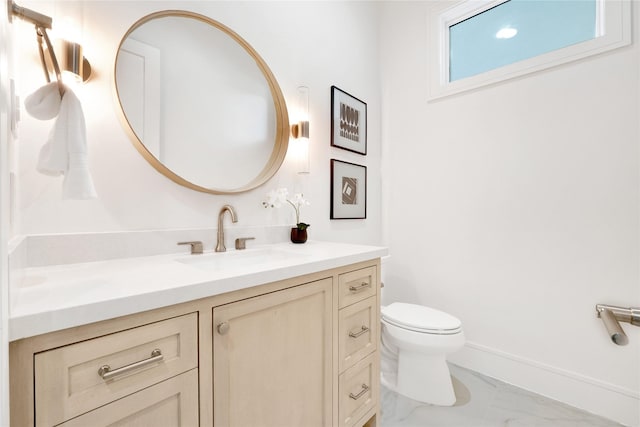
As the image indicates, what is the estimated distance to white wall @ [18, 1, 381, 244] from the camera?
93 cm

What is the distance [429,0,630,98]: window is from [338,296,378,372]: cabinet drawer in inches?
65.8

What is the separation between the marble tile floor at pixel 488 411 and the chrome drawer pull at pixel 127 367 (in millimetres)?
1287

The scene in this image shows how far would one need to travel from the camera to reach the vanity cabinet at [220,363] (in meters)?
0.56

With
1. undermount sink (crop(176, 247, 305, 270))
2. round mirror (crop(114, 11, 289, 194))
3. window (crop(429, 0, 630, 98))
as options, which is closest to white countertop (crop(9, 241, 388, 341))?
undermount sink (crop(176, 247, 305, 270))

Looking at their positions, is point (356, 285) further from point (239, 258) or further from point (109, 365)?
point (109, 365)

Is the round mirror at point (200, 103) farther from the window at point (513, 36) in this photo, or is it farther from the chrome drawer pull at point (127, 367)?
the window at point (513, 36)

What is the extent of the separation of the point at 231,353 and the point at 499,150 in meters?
1.94

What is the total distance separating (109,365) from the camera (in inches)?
24.0

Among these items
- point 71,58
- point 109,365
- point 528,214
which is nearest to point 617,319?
point 528,214

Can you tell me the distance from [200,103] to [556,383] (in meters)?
2.44

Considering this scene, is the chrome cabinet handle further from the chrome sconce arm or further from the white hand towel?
the chrome sconce arm

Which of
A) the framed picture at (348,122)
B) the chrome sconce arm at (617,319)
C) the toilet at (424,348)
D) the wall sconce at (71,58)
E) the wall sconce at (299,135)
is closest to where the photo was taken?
the wall sconce at (71,58)

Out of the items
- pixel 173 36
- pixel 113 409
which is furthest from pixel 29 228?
pixel 173 36

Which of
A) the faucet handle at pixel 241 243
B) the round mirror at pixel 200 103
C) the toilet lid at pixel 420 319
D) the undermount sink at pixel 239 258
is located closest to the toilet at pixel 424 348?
the toilet lid at pixel 420 319
